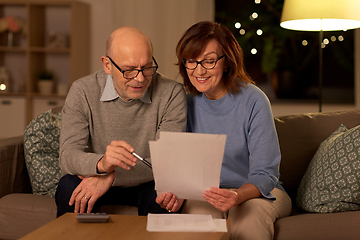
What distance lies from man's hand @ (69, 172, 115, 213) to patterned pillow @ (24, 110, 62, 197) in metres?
0.52

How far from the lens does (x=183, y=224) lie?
3.80 feet

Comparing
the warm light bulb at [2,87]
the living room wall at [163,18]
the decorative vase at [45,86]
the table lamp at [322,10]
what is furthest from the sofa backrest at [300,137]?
the warm light bulb at [2,87]

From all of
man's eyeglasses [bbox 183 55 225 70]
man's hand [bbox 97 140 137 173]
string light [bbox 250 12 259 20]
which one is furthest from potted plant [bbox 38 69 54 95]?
man's hand [bbox 97 140 137 173]

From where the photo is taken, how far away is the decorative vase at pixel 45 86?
151 inches

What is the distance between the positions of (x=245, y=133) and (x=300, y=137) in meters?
0.52

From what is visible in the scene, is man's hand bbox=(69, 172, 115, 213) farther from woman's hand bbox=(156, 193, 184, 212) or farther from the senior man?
woman's hand bbox=(156, 193, 184, 212)

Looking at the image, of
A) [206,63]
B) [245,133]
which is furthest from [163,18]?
[245,133]

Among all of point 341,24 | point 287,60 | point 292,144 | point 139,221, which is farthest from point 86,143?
point 287,60

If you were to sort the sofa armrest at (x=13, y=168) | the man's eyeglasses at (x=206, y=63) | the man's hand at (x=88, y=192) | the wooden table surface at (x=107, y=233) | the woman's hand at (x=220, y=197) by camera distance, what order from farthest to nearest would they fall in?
1. the sofa armrest at (x=13, y=168)
2. the man's eyeglasses at (x=206, y=63)
3. the man's hand at (x=88, y=192)
4. the woman's hand at (x=220, y=197)
5. the wooden table surface at (x=107, y=233)

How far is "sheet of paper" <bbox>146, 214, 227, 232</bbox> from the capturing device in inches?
44.3

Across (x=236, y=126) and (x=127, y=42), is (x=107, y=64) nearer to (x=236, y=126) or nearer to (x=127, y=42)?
(x=127, y=42)

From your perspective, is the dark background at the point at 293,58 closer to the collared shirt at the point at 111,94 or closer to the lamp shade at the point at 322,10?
the lamp shade at the point at 322,10

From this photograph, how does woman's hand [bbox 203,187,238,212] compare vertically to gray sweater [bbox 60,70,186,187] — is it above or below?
below

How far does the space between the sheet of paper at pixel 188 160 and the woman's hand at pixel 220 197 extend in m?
0.02
